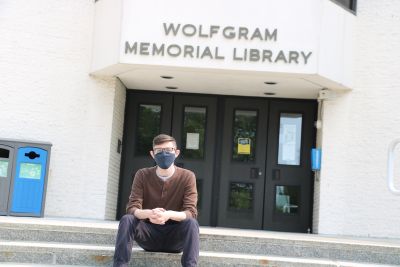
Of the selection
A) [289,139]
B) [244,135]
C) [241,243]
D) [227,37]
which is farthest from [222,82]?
[241,243]

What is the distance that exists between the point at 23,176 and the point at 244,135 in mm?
3873

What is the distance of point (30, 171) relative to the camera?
29.2 feet

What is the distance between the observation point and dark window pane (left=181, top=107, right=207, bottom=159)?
1066cm

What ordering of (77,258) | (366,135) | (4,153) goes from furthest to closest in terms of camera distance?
1. (366,135)
2. (4,153)
3. (77,258)

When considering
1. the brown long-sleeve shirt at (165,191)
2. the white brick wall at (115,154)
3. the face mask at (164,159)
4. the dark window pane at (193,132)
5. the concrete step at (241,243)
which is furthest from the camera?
the dark window pane at (193,132)

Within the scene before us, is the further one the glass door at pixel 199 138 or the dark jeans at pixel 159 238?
the glass door at pixel 199 138

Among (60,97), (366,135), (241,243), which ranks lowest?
(241,243)

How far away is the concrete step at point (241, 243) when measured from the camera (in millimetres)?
6422

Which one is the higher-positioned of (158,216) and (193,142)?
(193,142)

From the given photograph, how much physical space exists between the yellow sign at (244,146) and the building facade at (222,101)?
19 mm

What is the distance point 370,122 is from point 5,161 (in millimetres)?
5701

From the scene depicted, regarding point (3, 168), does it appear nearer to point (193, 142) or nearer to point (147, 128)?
point (147, 128)

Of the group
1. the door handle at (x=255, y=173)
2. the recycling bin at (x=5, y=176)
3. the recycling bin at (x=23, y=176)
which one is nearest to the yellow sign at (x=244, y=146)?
the door handle at (x=255, y=173)

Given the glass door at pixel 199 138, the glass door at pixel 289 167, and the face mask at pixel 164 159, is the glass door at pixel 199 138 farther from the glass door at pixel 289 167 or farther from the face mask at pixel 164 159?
the face mask at pixel 164 159
